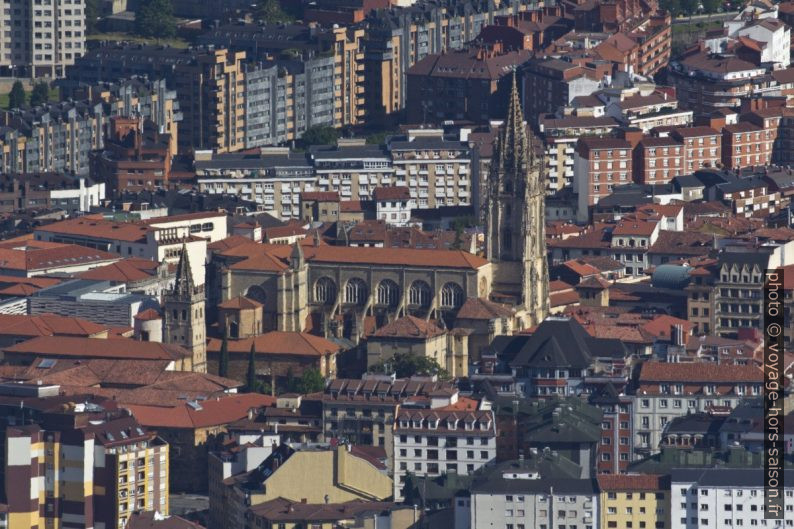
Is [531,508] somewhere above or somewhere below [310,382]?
below

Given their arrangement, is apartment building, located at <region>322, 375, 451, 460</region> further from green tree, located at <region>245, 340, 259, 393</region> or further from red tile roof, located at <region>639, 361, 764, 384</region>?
green tree, located at <region>245, 340, 259, 393</region>

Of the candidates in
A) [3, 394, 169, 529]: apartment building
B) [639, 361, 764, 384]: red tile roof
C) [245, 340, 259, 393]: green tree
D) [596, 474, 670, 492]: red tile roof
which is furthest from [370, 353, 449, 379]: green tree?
[596, 474, 670, 492]: red tile roof

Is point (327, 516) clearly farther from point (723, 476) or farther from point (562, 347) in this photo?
point (562, 347)

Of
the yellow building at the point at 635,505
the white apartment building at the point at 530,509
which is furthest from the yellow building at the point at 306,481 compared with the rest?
the yellow building at the point at 635,505

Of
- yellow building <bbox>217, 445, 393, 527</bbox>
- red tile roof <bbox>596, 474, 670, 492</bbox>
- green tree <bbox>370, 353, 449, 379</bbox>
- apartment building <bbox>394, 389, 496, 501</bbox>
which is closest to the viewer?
red tile roof <bbox>596, 474, 670, 492</bbox>

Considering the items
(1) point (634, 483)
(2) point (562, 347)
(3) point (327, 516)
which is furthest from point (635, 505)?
(2) point (562, 347)

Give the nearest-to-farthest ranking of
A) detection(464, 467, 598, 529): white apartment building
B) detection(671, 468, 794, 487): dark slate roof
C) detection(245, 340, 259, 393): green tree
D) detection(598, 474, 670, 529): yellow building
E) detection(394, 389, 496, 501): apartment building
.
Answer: detection(671, 468, 794, 487): dark slate roof, detection(464, 467, 598, 529): white apartment building, detection(598, 474, 670, 529): yellow building, detection(394, 389, 496, 501): apartment building, detection(245, 340, 259, 393): green tree

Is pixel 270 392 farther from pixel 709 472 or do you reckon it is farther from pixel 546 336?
pixel 709 472
